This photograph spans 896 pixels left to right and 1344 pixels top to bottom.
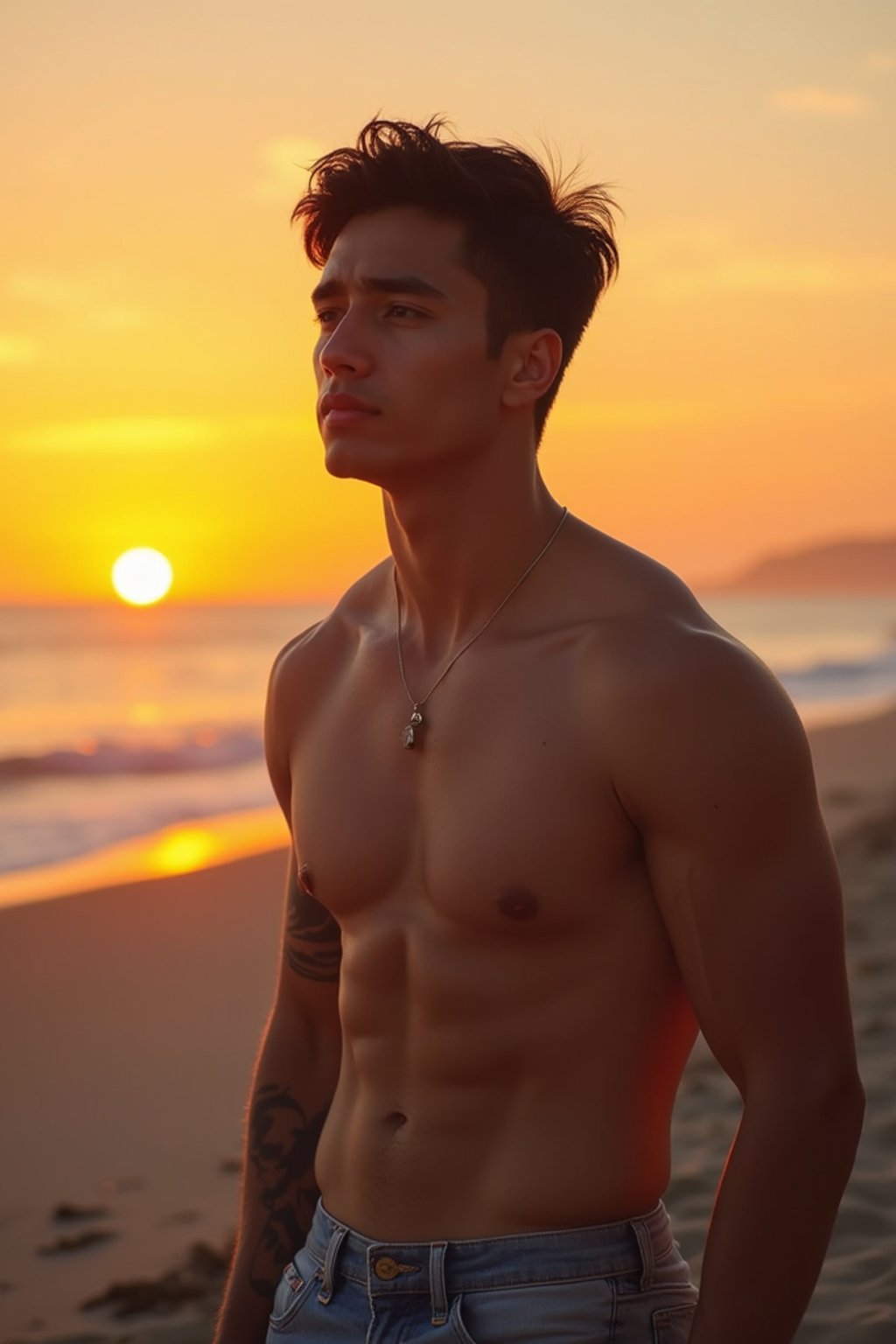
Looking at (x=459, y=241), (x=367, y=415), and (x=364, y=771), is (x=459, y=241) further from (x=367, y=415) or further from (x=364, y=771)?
(x=364, y=771)

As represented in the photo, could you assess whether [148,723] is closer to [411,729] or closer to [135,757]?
[135,757]

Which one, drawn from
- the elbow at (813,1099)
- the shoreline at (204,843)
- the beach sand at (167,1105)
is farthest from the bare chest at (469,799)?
the shoreline at (204,843)

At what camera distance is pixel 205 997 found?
7.35 metres

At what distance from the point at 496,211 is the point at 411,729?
84 centimetres

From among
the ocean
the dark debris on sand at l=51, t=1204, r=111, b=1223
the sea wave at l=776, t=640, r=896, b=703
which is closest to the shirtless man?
the dark debris on sand at l=51, t=1204, r=111, b=1223

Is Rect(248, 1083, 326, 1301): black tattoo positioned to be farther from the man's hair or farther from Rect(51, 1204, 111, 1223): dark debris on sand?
Rect(51, 1204, 111, 1223): dark debris on sand

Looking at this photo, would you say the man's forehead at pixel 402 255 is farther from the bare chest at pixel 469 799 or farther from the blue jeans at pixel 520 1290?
the blue jeans at pixel 520 1290

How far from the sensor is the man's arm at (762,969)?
192 cm

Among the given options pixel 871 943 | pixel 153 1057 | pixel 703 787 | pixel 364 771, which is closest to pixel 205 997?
pixel 153 1057

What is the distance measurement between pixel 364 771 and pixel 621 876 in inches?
20.4

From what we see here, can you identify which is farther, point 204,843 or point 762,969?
point 204,843

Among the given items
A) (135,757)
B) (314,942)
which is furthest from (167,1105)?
(135,757)

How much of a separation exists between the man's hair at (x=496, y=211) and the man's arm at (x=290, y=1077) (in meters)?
0.76

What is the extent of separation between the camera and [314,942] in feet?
8.64
